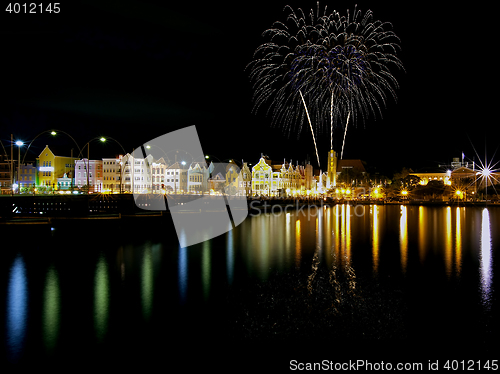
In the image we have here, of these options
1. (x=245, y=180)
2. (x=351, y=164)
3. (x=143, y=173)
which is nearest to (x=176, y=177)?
(x=143, y=173)

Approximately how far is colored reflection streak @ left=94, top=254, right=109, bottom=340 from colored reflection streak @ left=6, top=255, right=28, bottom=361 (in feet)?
5.64

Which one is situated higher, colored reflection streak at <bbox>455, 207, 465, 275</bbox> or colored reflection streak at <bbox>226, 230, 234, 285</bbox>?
colored reflection streak at <bbox>226, 230, 234, 285</bbox>

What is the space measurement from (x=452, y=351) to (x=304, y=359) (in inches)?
137

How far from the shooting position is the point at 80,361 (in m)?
8.09

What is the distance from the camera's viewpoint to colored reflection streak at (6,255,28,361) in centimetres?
870

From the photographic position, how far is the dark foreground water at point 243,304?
8508mm

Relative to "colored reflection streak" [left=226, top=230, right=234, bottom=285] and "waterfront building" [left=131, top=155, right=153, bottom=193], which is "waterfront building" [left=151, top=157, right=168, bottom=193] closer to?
"waterfront building" [left=131, top=155, right=153, bottom=193]

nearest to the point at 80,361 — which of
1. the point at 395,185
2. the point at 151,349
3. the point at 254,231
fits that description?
the point at 151,349

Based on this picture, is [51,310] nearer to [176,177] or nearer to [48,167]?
[48,167]

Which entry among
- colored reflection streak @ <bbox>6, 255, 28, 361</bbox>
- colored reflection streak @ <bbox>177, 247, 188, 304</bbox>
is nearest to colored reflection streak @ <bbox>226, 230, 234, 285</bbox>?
colored reflection streak @ <bbox>177, 247, 188, 304</bbox>

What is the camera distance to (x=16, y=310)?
1106 centimetres

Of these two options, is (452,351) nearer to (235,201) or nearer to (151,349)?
(151,349)

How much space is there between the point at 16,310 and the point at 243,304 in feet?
22.2

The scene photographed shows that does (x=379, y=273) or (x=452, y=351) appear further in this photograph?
(x=379, y=273)
